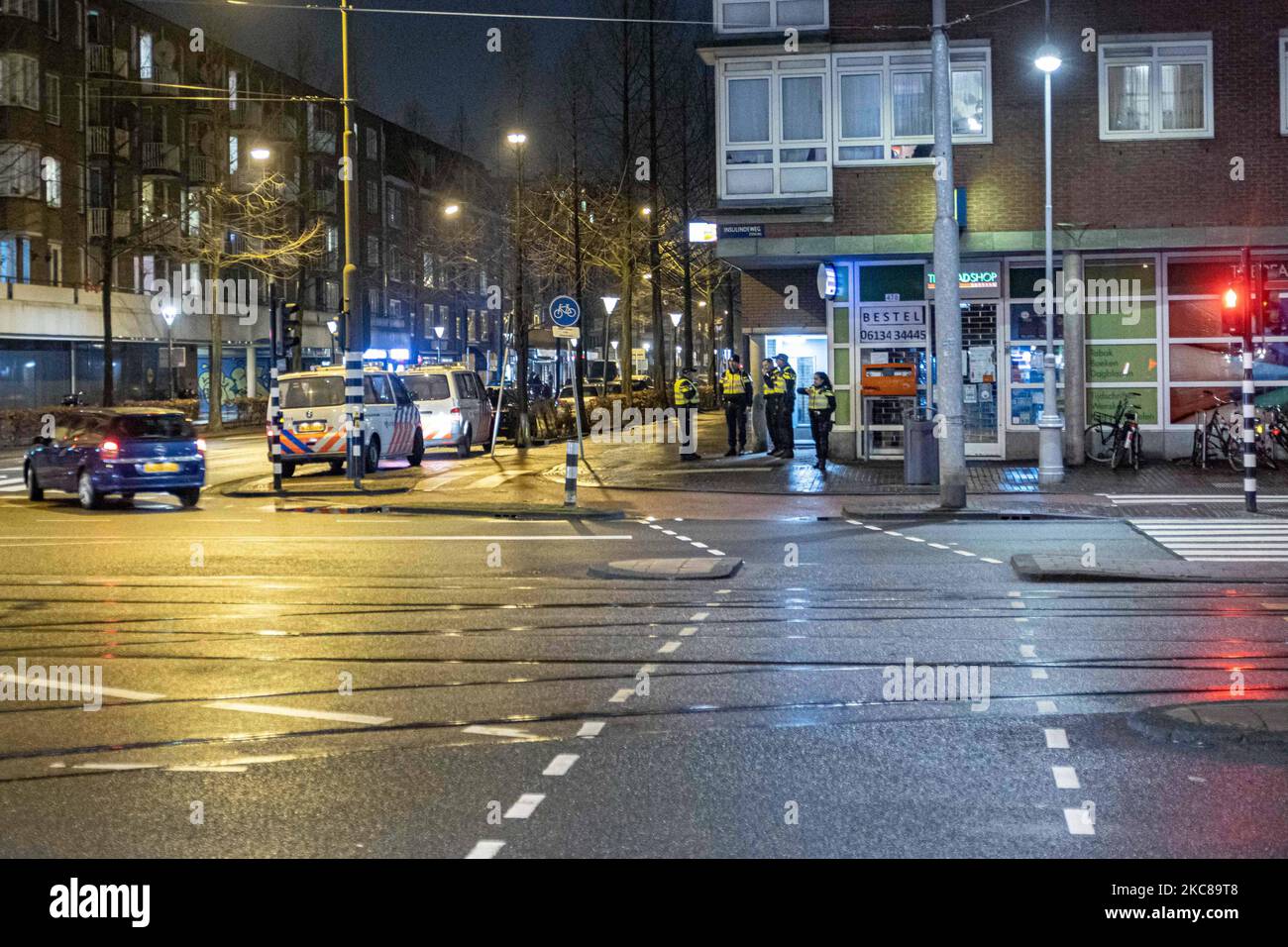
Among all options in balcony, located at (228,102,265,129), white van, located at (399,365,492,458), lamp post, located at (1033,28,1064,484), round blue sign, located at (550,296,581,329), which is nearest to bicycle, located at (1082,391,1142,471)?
lamp post, located at (1033,28,1064,484)

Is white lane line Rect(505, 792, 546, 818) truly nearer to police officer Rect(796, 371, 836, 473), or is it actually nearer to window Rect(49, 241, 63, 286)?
police officer Rect(796, 371, 836, 473)

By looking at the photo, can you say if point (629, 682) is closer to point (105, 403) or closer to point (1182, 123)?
point (1182, 123)

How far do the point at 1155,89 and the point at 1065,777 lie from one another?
79.1 feet

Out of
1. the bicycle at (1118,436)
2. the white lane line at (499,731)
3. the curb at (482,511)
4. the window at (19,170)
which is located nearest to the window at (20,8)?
the window at (19,170)

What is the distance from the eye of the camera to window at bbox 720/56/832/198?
29984 mm

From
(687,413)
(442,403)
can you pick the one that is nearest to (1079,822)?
(687,413)

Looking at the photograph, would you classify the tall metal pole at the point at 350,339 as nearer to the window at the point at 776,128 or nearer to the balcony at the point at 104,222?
the window at the point at 776,128

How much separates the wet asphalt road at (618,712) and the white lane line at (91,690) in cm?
17

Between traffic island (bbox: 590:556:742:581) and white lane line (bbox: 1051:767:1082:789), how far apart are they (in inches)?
318

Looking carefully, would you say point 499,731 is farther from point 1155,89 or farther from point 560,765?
point 1155,89

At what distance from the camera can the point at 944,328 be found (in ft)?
70.2

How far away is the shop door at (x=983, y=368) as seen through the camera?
1194 inches

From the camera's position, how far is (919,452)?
82.9 ft
